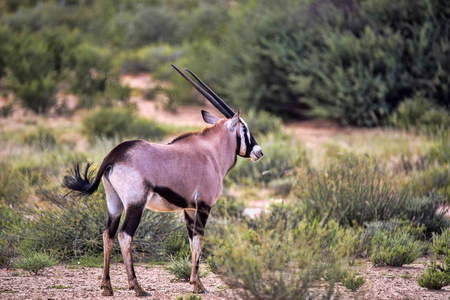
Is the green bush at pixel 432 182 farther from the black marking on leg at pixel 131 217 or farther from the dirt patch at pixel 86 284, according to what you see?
the black marking on leg at pixel 131 217

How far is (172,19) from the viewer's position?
34219 millimetres

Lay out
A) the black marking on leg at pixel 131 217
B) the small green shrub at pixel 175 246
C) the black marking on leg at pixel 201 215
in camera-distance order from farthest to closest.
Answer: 1. the small green shrub at pixel 175 246
2. the black marking on leg at pixel 201 215
3. the black marking on leg at pixel 131 217

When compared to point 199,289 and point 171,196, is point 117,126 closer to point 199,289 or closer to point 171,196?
point 199,289

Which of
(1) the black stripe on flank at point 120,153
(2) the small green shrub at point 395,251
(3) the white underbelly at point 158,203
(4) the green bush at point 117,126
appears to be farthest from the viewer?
(4) the green bush at point 117,126

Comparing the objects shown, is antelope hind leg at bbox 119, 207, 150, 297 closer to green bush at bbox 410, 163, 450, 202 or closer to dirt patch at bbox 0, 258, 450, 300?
dirt patch at bbox 0, 258, 450, 300

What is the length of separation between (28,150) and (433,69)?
460 inches

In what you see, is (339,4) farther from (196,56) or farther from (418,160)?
(418,160)

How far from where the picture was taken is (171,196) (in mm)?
A: 5066

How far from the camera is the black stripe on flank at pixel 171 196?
5007mm

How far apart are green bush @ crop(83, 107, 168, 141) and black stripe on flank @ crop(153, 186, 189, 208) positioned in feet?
35.2

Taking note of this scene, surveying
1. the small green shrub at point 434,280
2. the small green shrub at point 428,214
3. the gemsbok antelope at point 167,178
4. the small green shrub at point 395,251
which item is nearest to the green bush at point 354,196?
the small green shrub at point 428,214

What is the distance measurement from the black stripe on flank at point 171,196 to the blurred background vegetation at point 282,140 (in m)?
0.40

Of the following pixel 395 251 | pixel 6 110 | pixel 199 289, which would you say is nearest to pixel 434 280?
pixel 395 251

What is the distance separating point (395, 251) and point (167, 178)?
320 cm
